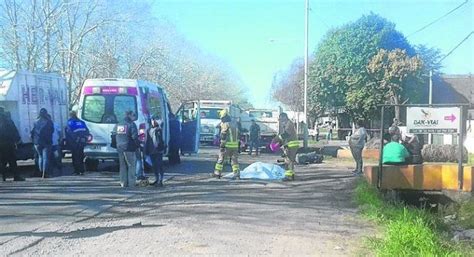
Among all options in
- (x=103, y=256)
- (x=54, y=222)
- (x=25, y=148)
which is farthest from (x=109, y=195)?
(x=25, y=148)

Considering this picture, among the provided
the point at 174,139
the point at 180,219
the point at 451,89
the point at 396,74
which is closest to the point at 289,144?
the point at 180,219

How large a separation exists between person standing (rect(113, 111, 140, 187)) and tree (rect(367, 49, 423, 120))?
94.1 feet

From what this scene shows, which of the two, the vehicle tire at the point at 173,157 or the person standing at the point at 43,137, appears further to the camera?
the vehicle tire at the point at 173,157

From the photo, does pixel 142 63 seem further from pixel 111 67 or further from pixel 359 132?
pixel 359 132

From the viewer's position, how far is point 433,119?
12484 millimetres

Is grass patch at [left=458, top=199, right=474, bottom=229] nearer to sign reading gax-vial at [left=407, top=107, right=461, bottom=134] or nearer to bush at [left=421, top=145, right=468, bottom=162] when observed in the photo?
sign reading gax-vial at [left=407, top=107, right=461, bottom=134]

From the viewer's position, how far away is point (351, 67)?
4484 cm

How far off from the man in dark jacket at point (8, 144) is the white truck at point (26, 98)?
6.58 ft

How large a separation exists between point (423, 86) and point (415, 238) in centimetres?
3601

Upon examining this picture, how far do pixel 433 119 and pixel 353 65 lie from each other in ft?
108

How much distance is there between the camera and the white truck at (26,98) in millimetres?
17062

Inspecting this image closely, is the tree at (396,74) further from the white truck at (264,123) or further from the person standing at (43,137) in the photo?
the person standing at (43,137)

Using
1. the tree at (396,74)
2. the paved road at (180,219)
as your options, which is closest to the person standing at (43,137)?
the paved road at (180,219)

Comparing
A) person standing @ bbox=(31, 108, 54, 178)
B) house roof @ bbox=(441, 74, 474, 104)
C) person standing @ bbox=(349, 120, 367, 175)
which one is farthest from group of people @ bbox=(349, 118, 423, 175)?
house roof @ bbox=(441, 74, 474, 104)
